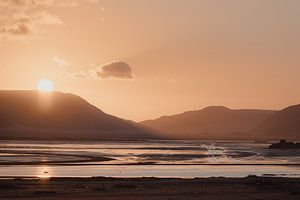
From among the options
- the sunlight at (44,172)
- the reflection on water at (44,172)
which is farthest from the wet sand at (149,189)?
the reflection on water at (44,172)

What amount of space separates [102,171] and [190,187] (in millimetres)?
15343

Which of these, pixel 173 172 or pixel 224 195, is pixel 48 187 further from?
pixel 173 172

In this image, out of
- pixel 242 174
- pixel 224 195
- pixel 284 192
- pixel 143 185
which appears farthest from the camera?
pixel 242 174

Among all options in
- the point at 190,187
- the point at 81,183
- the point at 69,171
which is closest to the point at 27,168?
the point at 69,171

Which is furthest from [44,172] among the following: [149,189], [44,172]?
[149,189]

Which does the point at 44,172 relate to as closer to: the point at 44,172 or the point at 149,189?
the point at 44,172

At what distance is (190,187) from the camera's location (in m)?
34.2

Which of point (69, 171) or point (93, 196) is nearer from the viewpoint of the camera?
point (93, 196)

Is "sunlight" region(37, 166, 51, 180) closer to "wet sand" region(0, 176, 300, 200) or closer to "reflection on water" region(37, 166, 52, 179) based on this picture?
"reflection on water" region(37, 166, 52, 179)

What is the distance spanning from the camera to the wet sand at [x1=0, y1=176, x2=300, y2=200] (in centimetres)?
2927

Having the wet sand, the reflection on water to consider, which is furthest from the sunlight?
the wet sand

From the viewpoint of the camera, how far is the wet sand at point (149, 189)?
2927 centimetres

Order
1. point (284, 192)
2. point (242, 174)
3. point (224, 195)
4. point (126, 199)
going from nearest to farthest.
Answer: point (126, 199), point (224, 195), point (284, 192), point (242, 174)

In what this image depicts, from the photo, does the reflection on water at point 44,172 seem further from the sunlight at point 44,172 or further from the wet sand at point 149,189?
the wet sand at point 149,189
